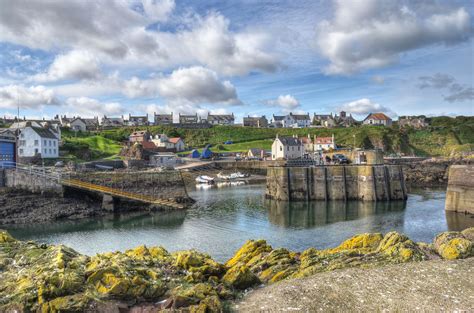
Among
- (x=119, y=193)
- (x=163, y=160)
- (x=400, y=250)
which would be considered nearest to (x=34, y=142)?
(x=163, y=160)

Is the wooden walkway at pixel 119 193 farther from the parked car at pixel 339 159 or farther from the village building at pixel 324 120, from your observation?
the village building at pixel 324 120

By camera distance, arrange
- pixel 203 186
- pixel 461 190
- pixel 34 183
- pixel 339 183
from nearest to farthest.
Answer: pixel 461 190 → pixel 34 183 → pixel 339 183 → pixel 203 186

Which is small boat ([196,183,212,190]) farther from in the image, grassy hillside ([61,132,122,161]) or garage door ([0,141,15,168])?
garage door ([0,141,15,168])

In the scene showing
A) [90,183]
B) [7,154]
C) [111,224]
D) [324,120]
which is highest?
[324,120]

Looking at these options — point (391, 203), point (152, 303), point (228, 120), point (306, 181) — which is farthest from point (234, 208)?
point (228, 120)

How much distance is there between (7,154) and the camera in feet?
161

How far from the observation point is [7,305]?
468 inches

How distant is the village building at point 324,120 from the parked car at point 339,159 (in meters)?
102

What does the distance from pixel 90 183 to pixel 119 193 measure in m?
4.09

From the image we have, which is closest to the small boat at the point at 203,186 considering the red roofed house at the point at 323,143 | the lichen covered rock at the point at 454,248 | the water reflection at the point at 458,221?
the red roofed house at the point at 323,143

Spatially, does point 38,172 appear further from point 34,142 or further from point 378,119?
point 378,119

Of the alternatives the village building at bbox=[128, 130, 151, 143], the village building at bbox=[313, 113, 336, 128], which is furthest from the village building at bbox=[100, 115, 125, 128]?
the village building at bbox=[313, 113, 336, 128]

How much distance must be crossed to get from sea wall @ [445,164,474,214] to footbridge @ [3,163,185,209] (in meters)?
31.9

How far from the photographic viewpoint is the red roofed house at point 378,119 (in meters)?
158
